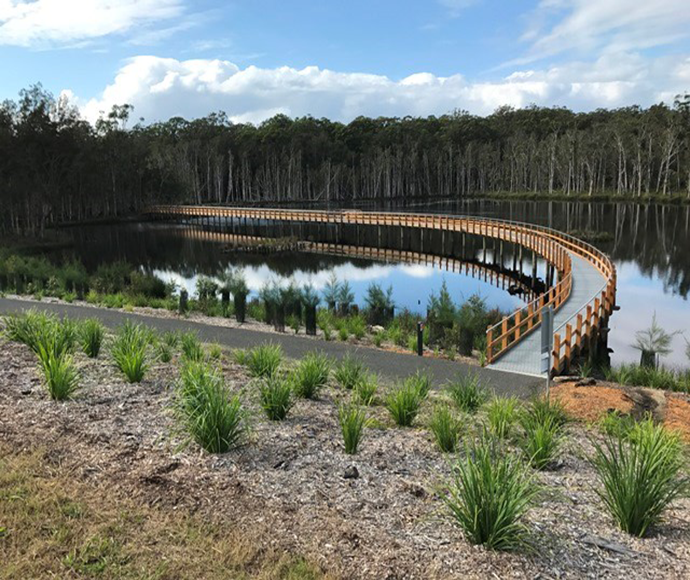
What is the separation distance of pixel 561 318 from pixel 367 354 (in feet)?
25.2

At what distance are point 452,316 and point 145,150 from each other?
6813cm

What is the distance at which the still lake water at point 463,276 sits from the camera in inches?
891

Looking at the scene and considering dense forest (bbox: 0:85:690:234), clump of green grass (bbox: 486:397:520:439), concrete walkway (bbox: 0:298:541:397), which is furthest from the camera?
dense forest (bbox: 0:85:690:234)

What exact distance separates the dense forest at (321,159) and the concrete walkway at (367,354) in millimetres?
37079

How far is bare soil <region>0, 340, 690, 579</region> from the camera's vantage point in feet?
13.1

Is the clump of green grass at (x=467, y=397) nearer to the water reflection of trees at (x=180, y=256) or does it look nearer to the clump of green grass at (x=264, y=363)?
the clump of green grass at (x=264, y=363)

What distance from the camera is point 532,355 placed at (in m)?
13.3

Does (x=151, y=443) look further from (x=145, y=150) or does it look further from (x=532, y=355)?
(x=145, y=150)

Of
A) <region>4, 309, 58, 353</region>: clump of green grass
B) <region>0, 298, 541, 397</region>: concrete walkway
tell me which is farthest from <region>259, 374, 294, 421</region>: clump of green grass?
<region>4, 309, 58, 353</region>: clump of green grass

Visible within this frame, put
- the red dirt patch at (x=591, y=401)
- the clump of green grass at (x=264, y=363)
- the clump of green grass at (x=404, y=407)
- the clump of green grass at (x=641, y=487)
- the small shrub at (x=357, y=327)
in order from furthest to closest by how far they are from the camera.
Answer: the small shrub at (x=357, y=327) → the clump of green grass at (x=264, y=363) → the red dirt patch at (x=591, y=401) → the clump of green grass at (x=404, y=407) → the clump of green grass at (x=641, y=487)

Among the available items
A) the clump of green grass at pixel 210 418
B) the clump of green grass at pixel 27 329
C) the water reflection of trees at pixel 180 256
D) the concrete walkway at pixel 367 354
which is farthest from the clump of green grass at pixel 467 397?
the water reflection of trees at pixel 180 256

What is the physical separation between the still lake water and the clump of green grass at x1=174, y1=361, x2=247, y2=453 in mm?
14248

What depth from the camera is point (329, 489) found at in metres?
5.02

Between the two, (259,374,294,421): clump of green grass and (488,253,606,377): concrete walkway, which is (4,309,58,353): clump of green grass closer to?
(259,374,294,421): clump of green grass
